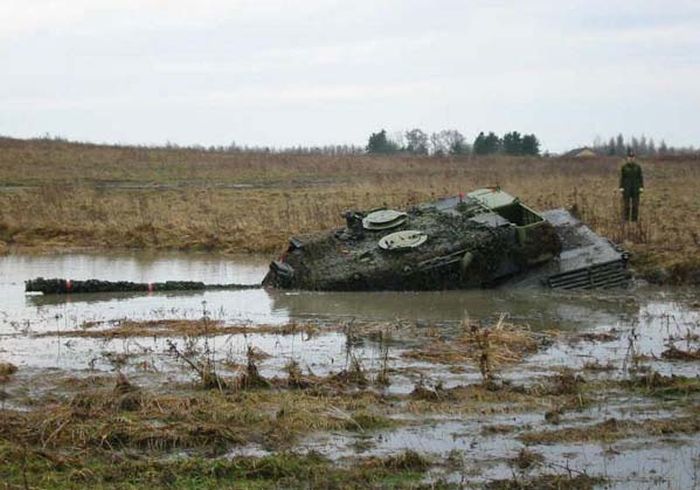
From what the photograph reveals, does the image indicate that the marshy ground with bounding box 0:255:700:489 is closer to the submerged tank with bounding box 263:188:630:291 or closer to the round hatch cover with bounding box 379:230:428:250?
the submerged tank with bounding box 263:188:630:291

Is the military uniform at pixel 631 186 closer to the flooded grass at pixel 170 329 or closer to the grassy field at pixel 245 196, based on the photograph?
the grassy field at pixel 245 196

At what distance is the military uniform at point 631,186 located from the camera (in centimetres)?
2150

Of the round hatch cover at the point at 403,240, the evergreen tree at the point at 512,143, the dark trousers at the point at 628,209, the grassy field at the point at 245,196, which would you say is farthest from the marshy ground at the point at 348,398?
the evergreen tree at the point at 512,143

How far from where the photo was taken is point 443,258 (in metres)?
15.2

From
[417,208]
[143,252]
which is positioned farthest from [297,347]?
[143,252]

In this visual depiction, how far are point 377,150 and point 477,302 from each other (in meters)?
78.3

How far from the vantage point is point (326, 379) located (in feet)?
28.8

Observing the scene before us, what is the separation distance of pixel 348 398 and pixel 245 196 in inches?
928

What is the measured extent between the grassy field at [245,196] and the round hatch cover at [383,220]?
404cm

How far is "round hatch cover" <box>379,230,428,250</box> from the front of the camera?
15.4 meters

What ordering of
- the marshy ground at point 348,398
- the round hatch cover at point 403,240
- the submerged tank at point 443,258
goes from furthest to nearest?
1. the round hatch cover at point 403,240
2. the submerged tank at point 443,258
3. the marshy ground at point 348,398

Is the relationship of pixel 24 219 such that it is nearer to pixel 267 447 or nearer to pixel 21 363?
pixel 21 363

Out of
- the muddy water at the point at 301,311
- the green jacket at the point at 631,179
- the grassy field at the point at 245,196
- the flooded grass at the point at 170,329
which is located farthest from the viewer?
the green jacket at the point at 631,179

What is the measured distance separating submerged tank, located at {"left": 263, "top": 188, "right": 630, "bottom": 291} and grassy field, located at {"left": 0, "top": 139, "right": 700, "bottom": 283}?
161 centimetres
